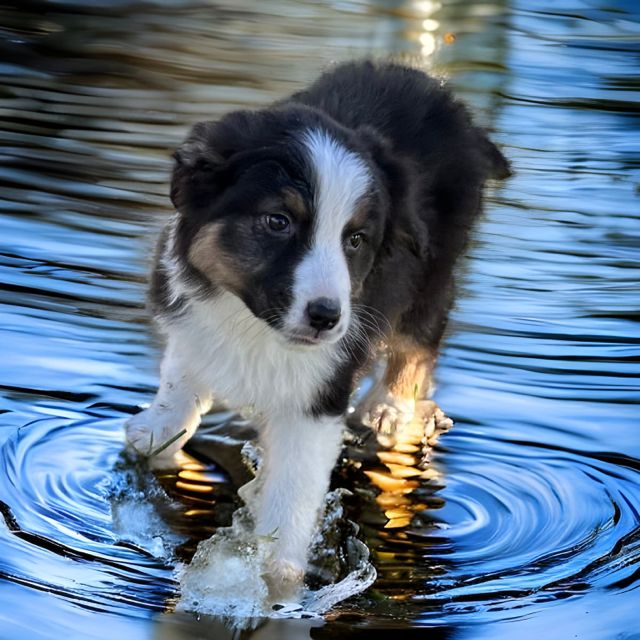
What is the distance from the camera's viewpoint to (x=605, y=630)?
4.09 meters

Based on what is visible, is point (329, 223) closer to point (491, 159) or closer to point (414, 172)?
point (414, 172)

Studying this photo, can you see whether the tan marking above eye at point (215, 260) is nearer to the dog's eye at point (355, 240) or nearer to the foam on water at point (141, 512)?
the dog's eye at point (355, 240)

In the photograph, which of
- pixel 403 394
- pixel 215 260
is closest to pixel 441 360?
pixel 403 394

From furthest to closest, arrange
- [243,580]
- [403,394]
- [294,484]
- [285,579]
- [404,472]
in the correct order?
[403,394] < [404,472] < [294,484] < [285,579] < [243,580]

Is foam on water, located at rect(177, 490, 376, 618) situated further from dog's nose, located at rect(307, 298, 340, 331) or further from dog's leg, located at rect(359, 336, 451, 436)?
dog's leg, located at rect(359, 336, 451, 436)

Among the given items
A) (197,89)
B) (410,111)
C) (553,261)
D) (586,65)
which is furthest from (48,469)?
(586,65)

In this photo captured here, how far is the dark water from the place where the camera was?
4176 millimetres

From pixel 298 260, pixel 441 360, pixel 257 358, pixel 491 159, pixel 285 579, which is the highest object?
pixel 298 260

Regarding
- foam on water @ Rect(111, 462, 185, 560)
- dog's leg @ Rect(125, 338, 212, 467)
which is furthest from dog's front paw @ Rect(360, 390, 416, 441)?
foam on water @ Rect(111, 462, 185, 560)

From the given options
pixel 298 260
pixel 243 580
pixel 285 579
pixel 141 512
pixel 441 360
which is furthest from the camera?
pixel 441 360

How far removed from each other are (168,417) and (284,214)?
1205 millimetres

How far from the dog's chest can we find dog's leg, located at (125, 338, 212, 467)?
0.40 m

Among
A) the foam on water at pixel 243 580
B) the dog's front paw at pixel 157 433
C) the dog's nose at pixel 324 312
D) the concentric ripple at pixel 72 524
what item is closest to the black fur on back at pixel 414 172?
the foam on water at pixel 243 580

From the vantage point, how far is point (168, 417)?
499 cm
